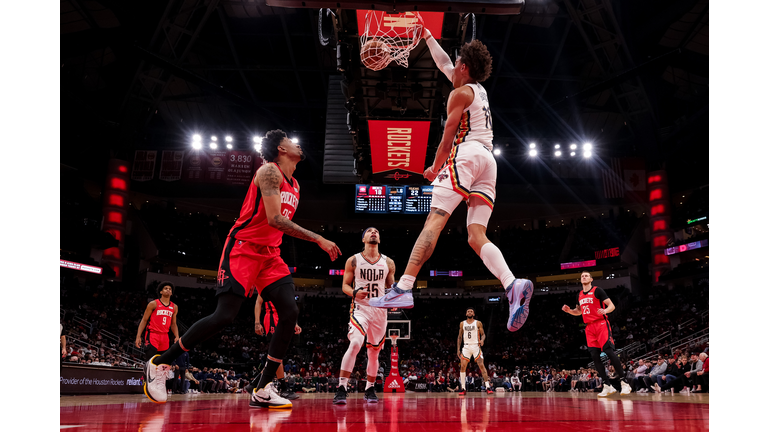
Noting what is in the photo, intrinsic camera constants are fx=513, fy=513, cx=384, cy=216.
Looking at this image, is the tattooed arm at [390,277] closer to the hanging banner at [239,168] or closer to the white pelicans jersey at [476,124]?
the white pelicans jersey at [476,124]

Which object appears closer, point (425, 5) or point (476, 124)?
point (476, 124)

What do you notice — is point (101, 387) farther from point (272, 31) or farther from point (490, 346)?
point (490, 346)

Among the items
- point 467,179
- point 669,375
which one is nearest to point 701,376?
point 669,375

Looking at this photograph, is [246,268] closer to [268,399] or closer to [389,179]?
[268,399]

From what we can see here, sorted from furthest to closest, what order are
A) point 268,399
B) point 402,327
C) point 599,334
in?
point 402,327
point 599,334
point 268,399

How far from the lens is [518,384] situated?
68.2ft

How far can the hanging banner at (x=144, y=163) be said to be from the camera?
2347 centimetres

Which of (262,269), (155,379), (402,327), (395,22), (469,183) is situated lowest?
(402,327)

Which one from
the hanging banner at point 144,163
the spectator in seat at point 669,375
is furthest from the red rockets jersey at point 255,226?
the hanging banner at point 144,163

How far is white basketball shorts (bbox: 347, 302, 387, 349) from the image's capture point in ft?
21.5

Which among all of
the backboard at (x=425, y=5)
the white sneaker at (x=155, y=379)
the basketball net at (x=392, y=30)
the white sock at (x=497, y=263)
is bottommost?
the white sneaker at (x=155, y=379)

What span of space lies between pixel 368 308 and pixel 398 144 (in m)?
6.43

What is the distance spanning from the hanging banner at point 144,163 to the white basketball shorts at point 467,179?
22517mm

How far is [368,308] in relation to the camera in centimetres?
663
